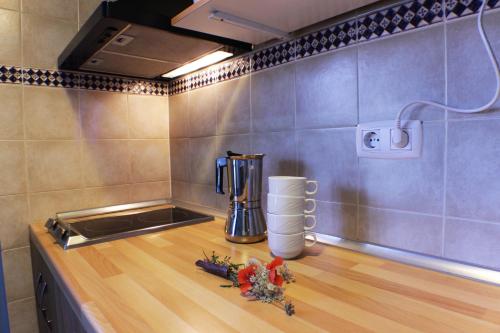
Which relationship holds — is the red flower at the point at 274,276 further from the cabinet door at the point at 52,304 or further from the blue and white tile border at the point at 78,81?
the blue and white tile border at the point at 78,81

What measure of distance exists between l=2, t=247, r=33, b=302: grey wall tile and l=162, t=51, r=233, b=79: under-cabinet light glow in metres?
1.04

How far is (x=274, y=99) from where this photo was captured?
3.78ft

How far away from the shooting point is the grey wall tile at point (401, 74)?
29.8 inches

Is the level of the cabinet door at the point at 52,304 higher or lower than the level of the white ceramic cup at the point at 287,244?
lower

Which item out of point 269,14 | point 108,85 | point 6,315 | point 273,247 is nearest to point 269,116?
point 269,14

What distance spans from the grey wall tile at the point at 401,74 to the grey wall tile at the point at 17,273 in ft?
4.82

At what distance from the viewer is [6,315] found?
1.29m

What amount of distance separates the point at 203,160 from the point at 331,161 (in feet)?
2.40

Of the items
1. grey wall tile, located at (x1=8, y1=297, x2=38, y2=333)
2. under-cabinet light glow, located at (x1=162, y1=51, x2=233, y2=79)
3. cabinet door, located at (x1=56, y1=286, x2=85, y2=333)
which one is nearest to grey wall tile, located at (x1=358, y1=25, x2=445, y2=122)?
under-cabinet light glow, located at (x1=162, y1=51, x2=233, y2=79)

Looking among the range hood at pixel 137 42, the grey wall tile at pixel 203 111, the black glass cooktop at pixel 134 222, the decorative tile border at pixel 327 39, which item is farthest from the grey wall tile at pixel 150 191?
the decorative tile border at pixel 327 39

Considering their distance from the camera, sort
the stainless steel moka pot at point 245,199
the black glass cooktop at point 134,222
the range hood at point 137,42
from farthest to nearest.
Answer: the black glass cooktop at point 134,222
the stainless steel moka pot at point 245,199
the range hood at point 137,42

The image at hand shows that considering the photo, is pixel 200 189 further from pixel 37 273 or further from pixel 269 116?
pixel 37 273

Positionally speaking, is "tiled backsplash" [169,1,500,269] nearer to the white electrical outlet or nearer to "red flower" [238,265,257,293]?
the white electrical outlet

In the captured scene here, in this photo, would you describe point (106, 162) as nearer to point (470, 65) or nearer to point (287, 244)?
point (287, 244)
